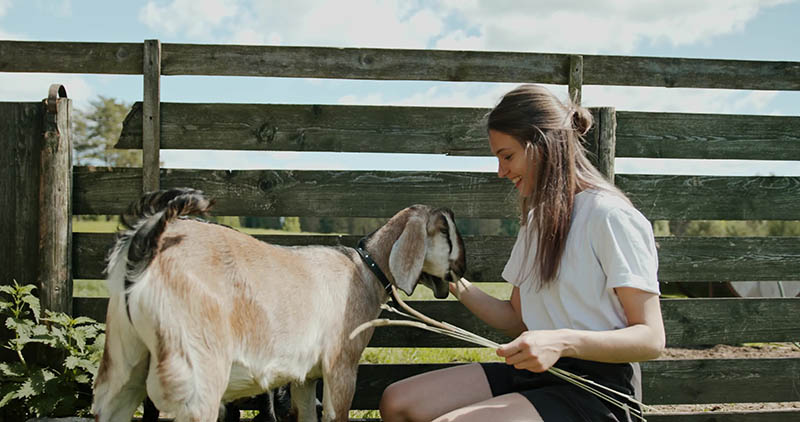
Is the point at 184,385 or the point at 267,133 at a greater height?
the point at 267,133

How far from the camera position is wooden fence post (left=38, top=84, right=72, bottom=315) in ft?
13.1

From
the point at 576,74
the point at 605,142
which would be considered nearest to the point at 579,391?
the point at 605,142

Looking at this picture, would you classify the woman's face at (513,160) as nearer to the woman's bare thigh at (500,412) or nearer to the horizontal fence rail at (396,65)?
the woman's bare thigh at (500,412)

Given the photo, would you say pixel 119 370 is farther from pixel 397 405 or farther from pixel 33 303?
pixel 33 303

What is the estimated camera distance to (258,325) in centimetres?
285

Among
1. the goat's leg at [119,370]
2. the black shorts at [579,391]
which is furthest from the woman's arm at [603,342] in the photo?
the goat's leg at [119,370]

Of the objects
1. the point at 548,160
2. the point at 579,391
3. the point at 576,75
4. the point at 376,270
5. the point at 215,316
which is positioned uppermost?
the point at 576,75

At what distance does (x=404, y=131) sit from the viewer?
425cm

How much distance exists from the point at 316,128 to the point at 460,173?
102 centimetres

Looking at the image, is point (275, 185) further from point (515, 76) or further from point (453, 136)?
point (515, 76)

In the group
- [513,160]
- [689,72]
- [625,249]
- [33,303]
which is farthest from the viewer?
[689,72]

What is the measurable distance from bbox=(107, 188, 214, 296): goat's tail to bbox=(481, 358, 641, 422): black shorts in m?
1.65

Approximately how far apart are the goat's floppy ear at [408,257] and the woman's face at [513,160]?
821mm

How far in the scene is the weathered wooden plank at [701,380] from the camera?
14.4 feet
